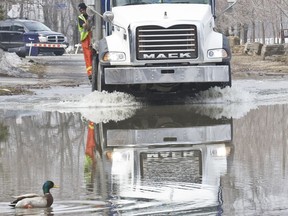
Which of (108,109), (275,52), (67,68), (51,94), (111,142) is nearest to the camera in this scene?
(111,142)

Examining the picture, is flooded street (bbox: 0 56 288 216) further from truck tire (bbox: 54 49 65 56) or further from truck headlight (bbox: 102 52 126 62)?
truck tire (bbox: 54 49 65 56)

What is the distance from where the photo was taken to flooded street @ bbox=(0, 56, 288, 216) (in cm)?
825

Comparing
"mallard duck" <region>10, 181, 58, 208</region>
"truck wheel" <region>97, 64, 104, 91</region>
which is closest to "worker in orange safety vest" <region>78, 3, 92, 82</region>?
"truck wheel" <region>97, 64, 104, 91</region>

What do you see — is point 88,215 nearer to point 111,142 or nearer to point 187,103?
point 111,142

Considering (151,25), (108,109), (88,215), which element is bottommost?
(88,215)

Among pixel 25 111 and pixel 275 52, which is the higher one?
pixel 275 52

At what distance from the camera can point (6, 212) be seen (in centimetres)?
800

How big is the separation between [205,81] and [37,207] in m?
9.24

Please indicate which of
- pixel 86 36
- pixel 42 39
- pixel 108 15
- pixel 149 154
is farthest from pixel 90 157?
pixel 42 39

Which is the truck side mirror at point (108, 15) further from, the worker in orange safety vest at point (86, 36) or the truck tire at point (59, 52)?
the truck tire at point (59, 52)

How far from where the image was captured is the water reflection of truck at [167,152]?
902cm

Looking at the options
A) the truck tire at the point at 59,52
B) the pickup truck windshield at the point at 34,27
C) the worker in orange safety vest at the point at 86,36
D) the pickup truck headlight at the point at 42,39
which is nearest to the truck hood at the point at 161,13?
the worker in orange safety vest at the point at 86,36

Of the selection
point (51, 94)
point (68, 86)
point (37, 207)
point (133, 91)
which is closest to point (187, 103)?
point (133, 91)

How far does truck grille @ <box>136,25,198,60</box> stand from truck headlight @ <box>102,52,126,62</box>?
34 cm
